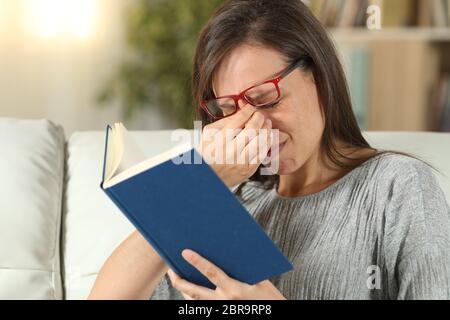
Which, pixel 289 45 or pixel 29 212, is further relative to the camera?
pixel 29 212

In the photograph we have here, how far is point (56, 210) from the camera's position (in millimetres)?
1541

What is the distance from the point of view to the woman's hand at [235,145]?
104 centimetres

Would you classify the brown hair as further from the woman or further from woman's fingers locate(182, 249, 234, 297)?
woman's fingers locate(182, 249, 234, 297)

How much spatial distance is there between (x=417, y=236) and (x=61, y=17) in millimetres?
2620

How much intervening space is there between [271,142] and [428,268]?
11.7 inches

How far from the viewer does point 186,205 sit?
89cm

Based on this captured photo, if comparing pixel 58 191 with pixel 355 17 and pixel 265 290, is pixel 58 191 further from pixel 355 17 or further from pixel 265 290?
pixel 355 17

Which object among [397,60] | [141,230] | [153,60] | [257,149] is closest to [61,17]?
[153,60]

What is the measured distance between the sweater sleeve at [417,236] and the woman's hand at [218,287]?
0.65ft

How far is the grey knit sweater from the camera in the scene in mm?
1042

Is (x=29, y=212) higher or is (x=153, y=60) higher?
(x=153, y=60)

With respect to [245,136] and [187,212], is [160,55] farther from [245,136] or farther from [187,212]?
[187,212]

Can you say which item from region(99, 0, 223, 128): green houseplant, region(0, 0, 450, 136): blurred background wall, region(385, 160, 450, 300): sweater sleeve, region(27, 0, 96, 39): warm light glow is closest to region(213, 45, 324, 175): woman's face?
region(385, 160, 450, 300): sweater sleeve
